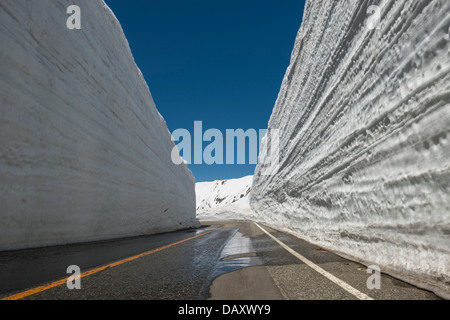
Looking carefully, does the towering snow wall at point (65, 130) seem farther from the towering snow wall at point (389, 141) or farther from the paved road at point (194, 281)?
the towering snow wall at point (389, 141)

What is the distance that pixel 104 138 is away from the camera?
27.4 ft

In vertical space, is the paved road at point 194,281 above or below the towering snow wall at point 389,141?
below

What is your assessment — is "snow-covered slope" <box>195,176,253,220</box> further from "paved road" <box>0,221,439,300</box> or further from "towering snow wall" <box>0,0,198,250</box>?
"paved road" <box>0,221,439,300</box>

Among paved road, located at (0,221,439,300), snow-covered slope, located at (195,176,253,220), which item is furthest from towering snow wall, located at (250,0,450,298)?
snow-covered slope, located at (195,176,253,220)

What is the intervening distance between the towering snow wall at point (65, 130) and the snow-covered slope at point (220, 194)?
37149mm

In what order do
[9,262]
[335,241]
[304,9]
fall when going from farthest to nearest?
[304,9] < [335,241] < [9,262]

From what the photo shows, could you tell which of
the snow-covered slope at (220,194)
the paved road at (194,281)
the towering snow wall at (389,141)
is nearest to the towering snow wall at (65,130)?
the paved road at (194,281)

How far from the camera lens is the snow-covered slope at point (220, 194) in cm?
4902

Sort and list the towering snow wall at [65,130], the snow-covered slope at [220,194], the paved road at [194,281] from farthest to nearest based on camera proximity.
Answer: the snow-covered slope at [220,194] → the towering snow wall at [65,130] → the paved road at [194,281]

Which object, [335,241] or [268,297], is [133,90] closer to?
[335,241]

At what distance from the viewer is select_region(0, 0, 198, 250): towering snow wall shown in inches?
192

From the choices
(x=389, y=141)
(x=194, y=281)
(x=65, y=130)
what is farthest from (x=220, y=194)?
(x=194, y=281)

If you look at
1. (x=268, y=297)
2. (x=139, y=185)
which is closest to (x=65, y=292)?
(x=268, y=297)
